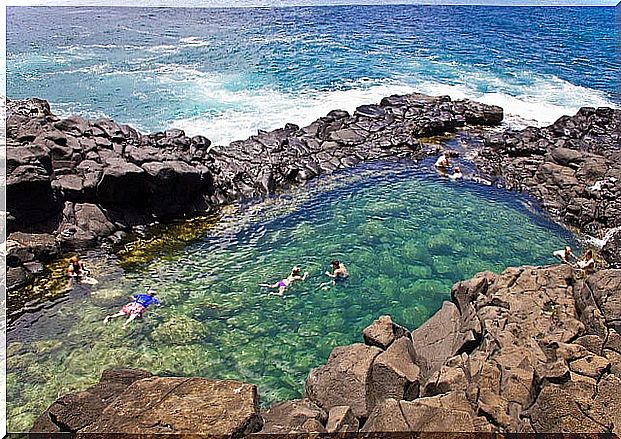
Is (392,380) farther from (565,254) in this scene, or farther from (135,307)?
(565,254)

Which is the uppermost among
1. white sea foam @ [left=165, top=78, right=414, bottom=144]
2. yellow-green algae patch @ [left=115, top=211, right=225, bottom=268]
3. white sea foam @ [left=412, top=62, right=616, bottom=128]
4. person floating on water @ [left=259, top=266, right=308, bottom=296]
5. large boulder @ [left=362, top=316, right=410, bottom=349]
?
white sea foam @ [left=412, top=62, right=616, bottom=128]

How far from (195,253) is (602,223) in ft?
50.7

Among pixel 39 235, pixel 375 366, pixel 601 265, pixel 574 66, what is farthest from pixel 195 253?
pixel 574 66

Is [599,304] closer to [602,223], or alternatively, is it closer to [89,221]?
[602,223]

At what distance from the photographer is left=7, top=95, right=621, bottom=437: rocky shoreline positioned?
7719mm

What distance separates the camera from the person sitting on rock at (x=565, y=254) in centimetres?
1647

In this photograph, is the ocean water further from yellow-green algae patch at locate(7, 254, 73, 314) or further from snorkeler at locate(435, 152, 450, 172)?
yellow-green algae patch at locate(7, 254, 73, 314)

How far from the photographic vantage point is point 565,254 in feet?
54.2

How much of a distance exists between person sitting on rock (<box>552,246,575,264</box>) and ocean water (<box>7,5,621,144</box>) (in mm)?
17445

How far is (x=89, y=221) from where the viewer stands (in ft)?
55.8

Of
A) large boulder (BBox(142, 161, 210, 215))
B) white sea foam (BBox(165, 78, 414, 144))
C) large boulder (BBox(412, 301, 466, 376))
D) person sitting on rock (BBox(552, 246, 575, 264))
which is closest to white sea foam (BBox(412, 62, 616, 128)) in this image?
white sea foam (BBox(165, 78, 414, 144))

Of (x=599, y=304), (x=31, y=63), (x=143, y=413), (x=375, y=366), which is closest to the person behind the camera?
(x=143, y=413)

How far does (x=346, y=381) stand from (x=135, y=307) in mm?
6853

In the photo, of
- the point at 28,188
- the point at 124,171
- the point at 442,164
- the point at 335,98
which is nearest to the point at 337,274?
the point at 124,171
